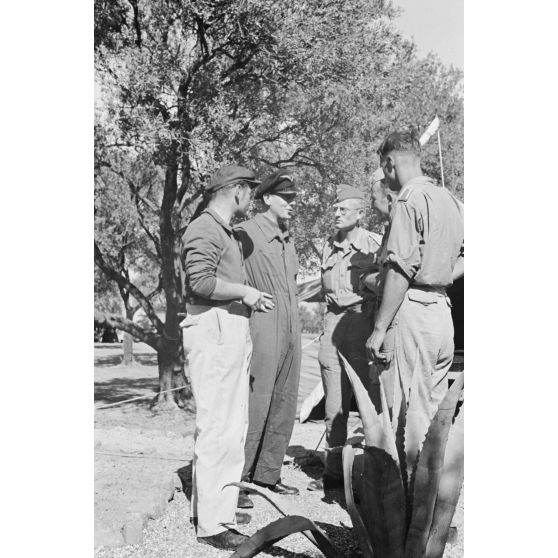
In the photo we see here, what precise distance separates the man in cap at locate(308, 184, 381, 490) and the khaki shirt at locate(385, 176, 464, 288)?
991 millimetres

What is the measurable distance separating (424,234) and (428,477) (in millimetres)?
962

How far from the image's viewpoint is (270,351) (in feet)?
12.3

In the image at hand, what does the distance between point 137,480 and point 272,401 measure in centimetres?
90

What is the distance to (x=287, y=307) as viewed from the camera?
382 cm

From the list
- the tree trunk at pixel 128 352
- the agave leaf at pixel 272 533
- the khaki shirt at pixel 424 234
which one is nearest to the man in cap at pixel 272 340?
the khaki shirt at pixel 424 234

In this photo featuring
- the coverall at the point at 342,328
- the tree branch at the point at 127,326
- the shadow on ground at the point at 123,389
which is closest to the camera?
the coverall at the point at 342,328

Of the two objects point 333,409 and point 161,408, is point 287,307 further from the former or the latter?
point 161,408

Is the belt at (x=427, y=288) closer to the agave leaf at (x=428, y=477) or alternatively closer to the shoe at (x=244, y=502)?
the agave leaf at (x=428, y=477)

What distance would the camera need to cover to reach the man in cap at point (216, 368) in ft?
9.99

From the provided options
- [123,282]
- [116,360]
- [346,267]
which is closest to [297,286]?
[346,267]

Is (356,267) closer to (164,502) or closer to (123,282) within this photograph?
(164,502)

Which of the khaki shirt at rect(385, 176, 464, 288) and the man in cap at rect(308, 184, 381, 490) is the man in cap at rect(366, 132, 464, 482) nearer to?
the khaki shirt at rect(385, 176, 464, 288)


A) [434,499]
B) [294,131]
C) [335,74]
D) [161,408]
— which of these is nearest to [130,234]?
[161,408]
